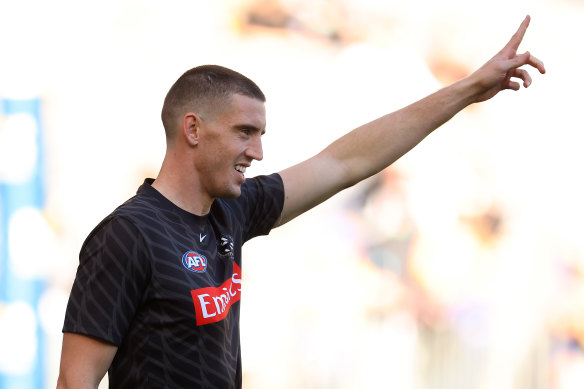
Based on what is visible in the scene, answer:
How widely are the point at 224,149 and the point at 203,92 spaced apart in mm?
160

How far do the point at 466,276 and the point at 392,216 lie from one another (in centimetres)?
47

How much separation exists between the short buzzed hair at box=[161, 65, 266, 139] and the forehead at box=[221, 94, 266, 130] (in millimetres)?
16

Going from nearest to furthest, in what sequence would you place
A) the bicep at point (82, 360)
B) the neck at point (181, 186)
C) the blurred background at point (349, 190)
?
the bicep at point (82, 360) → the neck at point (181, 186) → the blurred background at point (349, 190)

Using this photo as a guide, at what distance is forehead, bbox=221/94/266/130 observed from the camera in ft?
7.60

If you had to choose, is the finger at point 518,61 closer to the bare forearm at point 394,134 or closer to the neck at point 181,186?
the bare forearm at point 394,134

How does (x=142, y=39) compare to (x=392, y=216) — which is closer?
(x=142, y=39)

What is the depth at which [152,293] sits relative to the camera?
2098 mm

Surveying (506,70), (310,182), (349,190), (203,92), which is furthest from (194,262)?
(349,190)

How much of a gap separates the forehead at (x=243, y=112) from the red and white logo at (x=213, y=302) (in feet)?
1.33

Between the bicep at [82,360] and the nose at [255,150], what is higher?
the nose at [255,150]

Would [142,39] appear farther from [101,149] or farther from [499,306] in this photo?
[499,306]

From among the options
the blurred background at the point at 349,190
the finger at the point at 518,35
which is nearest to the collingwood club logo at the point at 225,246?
the finger at the point at 518,35

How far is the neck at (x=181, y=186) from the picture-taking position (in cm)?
229

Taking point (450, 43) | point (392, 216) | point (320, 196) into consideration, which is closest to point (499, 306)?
point (392, 216)
